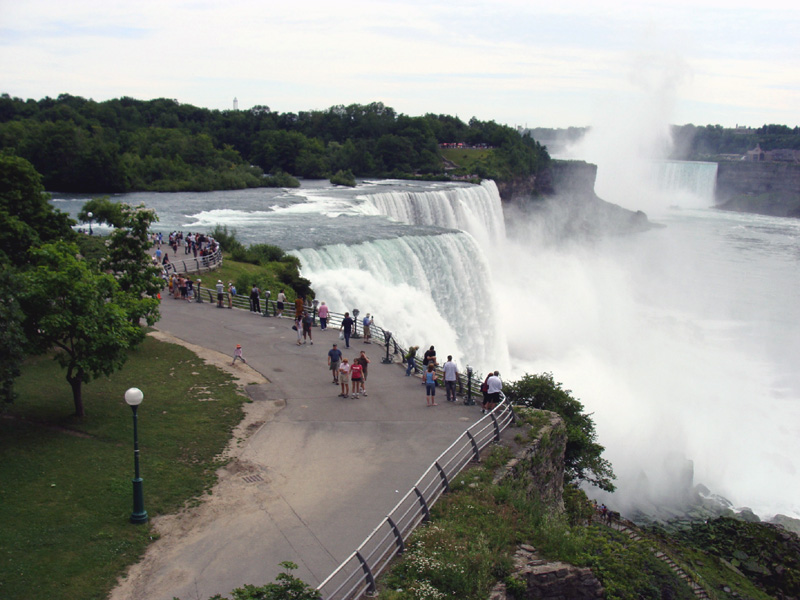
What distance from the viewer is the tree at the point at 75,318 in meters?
12.3

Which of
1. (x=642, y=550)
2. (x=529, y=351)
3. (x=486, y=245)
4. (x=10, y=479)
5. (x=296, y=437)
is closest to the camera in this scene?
(x=10, y=479)

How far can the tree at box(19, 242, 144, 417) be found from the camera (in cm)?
1233

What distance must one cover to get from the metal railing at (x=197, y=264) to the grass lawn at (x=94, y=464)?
10431 mm

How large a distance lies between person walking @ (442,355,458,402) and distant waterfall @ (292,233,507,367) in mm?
11492

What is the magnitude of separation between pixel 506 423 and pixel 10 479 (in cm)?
877

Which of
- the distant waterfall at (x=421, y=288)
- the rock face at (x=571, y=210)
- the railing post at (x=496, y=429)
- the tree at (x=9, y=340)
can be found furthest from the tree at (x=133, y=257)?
the rock face at (x=571, y=210)

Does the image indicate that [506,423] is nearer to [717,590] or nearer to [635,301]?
[717,590]

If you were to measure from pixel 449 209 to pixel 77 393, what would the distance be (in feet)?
136

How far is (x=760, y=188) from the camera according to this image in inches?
4247

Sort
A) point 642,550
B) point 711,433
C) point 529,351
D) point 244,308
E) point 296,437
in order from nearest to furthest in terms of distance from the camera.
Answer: point 296,437
point 642,550
point 244,308
point 711,433
point 529,351

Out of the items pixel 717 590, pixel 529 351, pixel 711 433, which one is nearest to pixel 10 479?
pixel 717 590

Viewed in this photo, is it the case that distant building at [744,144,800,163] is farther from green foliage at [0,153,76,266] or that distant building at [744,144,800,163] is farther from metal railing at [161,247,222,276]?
green foliage at [0,153,76,266]

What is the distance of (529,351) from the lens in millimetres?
35719

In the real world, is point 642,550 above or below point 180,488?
below
